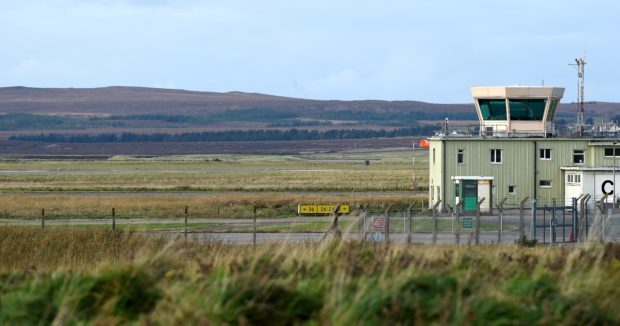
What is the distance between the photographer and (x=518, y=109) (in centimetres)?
5503

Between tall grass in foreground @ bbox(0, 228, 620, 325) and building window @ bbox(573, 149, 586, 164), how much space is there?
40.1 m

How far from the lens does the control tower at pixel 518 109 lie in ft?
179

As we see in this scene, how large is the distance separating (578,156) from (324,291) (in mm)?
43928

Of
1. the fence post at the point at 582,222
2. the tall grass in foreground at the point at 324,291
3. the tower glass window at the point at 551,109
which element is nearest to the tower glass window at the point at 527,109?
the tower glass window at the point at 551,109

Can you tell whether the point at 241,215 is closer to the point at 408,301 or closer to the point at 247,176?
the point at 408,301

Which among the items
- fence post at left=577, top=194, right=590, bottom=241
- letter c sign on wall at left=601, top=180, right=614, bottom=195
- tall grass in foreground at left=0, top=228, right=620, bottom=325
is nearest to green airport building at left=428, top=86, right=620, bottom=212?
letter c sign on wall at left=601, top=180, right=614, bottom=195

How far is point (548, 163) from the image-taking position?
5359cm

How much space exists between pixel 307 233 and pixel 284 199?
24449 millimetres

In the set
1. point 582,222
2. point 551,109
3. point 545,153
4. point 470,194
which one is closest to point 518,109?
point 551,109

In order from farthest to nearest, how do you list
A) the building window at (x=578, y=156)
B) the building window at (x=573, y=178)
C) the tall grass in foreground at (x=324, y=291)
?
the building window at (x=578, y=156), the building window at (x=573, y=178), the tall grass in foreground at (x=324, y=291)

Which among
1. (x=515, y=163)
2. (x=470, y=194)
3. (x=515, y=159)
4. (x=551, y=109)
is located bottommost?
(x=470, y=194)

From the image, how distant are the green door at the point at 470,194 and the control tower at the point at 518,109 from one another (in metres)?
3.16

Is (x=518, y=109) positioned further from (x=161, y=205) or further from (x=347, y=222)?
(x=161, y=205)

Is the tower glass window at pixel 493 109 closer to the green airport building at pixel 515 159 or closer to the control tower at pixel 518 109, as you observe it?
the control tower at pixel 518 109
